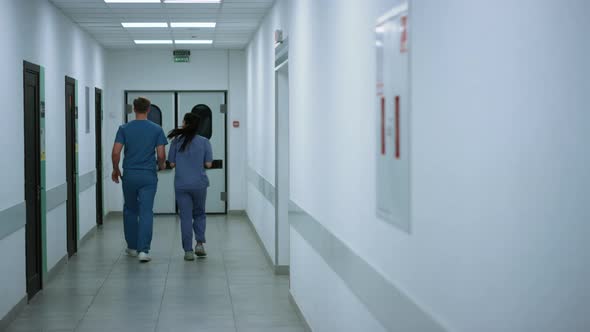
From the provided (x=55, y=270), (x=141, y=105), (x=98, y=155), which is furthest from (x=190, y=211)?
(x=98, y=155)

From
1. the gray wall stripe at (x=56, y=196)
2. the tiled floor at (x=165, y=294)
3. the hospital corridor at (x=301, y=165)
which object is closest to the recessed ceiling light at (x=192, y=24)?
the hospital corridor at (x=301, y=165)

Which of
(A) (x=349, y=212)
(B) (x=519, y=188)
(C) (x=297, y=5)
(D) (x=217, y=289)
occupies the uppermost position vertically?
(C) (x=297, y=5)

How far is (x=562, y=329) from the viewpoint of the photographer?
1.66 metres

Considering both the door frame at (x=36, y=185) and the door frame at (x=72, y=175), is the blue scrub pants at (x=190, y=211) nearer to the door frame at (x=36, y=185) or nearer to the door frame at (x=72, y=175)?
the door frame at (x=72, y=175)

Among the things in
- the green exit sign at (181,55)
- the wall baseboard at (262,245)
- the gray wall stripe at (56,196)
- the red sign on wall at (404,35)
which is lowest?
the wall baseboard at (262,245)

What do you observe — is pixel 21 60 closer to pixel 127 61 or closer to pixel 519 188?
pixel 519 188

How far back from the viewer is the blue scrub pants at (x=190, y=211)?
343 inches

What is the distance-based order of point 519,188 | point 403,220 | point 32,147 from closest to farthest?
1. point 519,188
2. point 403,220
3. point 32,147

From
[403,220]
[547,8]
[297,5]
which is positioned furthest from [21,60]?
[547,8]

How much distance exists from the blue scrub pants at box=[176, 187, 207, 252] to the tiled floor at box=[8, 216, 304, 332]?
0.31 meters

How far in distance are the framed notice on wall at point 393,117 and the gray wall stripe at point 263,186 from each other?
16.9ft

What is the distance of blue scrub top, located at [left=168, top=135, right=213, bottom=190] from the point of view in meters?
8.59

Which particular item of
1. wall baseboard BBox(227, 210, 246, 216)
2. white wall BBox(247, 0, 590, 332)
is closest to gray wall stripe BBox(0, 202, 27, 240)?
white wall BBox(247, 0, 590, 332)

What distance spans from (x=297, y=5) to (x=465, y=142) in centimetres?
429
